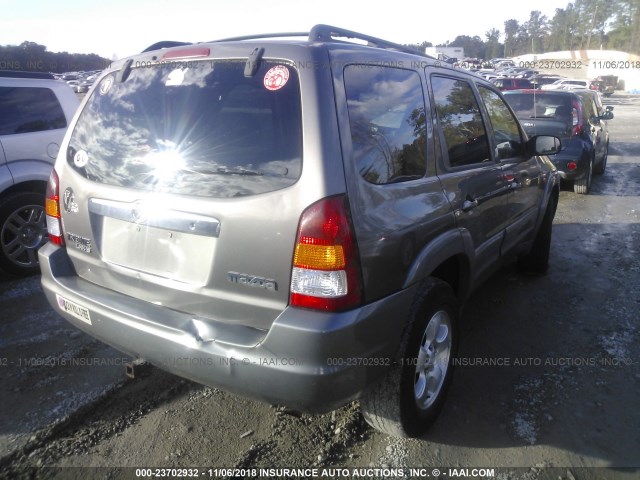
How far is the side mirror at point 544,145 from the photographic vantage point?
13.5 ft

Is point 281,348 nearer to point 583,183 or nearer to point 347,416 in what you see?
point 347,416

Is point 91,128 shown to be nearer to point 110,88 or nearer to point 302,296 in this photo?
point 110,88

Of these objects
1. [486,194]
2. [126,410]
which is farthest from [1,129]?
[486,194]

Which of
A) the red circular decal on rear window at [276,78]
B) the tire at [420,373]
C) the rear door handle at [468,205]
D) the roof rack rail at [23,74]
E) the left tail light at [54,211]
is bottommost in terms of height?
the tire at [420,373]

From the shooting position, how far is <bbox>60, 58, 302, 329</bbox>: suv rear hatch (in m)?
2.00

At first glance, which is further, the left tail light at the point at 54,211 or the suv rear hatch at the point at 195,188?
the left tail light at the point at 54,211

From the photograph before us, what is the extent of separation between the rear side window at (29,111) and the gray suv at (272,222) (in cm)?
260

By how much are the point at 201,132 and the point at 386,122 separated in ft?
2.80

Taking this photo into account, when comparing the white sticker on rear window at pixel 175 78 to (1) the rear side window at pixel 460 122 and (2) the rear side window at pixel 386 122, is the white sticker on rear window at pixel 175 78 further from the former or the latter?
(1) the rear side window at pixel 460 122

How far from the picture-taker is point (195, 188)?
6.97ft

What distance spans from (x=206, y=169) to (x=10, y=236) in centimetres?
356

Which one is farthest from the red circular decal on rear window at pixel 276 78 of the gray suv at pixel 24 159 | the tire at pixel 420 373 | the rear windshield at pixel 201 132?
the gray suv at pixel 24 159

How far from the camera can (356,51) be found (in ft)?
7.49

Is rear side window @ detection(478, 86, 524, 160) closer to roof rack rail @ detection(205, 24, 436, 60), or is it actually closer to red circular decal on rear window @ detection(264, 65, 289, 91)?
roof rack rail @ detection(205, 24, 436, 60)
